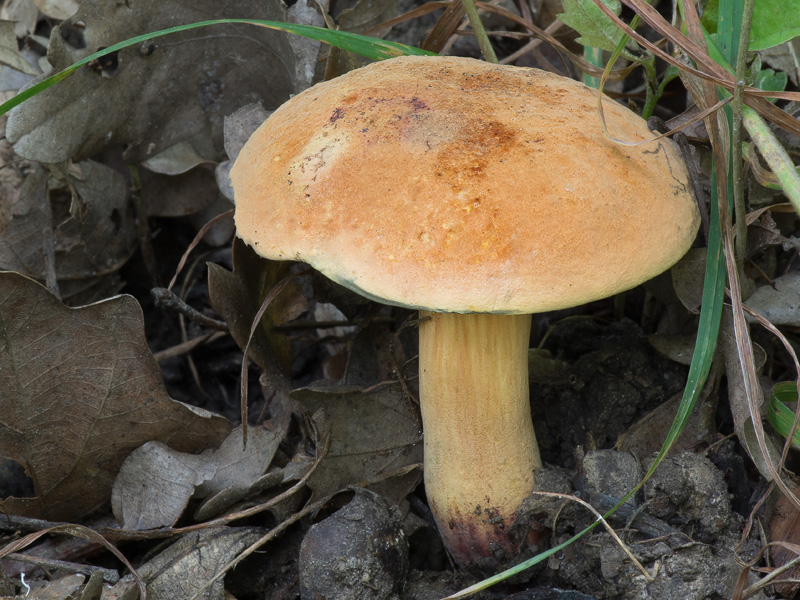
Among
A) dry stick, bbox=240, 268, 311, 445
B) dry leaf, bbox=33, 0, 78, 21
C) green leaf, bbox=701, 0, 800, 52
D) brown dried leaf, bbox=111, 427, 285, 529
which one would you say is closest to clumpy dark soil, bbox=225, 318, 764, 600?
brown dried leaf, bbox=111, 427, 285, 529

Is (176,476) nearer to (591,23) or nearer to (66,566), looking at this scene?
(66,566)

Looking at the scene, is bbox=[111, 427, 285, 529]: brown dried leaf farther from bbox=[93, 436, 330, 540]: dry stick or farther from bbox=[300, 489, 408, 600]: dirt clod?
bbox=[300, 489, 408, 600]: dirt clod

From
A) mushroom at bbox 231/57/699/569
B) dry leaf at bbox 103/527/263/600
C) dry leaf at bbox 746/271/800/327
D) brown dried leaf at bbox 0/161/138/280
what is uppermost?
mushroom at bbox 231/57/699/569

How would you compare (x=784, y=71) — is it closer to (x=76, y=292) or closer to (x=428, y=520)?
(x=428, y=520)

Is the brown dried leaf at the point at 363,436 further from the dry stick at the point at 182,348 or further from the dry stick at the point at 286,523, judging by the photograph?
the dry stick at the point at 182,348

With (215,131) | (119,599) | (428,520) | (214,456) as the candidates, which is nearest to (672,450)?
(428,520)

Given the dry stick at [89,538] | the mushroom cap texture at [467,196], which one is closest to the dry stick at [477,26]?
the mushroom cap texture at [467,196]
